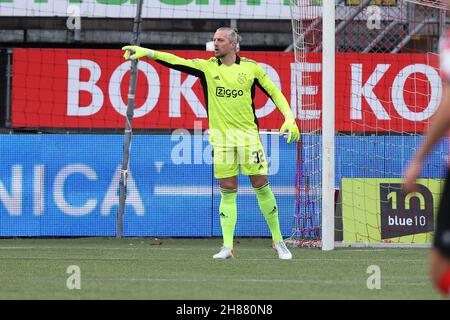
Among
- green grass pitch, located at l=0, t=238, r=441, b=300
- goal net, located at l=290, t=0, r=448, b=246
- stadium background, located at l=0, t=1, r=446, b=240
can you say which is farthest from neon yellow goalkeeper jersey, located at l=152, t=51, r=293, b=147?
stadium background, located at l=0, t=1, r=446, b=240

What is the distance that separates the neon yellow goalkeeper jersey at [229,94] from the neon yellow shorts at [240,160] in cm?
6

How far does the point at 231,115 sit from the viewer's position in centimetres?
1125

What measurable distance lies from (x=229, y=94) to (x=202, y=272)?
2.60m

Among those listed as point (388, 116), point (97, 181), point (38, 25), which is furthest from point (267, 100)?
point (38, 25)

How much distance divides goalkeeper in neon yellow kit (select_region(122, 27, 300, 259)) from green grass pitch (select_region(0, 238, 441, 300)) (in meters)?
0.74

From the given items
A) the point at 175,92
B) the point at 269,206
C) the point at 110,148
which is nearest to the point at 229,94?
the point at 269,206

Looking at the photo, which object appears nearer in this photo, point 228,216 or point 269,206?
point 228,216

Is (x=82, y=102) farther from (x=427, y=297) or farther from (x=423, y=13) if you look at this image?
(x=427, y=297)

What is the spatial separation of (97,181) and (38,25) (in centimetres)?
515

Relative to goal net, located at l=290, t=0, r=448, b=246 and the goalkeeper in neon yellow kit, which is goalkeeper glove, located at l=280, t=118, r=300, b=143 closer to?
the goalkeeper in neon yellow kit

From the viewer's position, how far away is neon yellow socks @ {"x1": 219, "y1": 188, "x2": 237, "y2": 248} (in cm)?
1112

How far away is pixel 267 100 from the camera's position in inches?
637

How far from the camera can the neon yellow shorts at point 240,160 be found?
36.9 feet

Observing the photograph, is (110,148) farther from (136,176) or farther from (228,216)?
(228,216)
